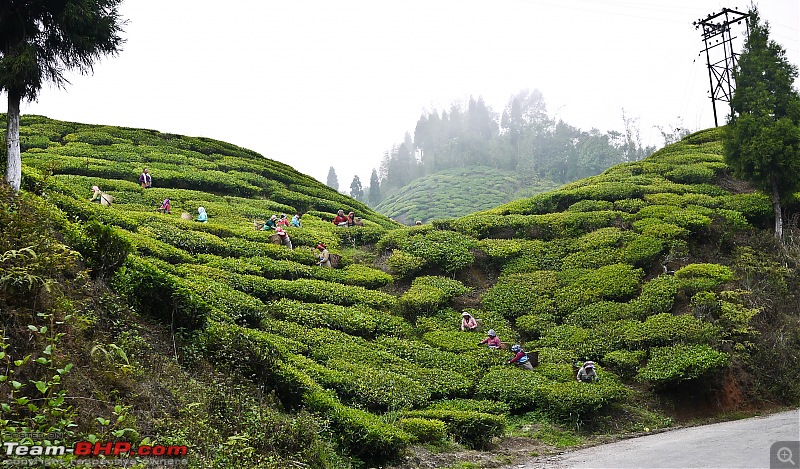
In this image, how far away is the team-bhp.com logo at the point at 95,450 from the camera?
4.95 meters

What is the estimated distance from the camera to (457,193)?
265 ft

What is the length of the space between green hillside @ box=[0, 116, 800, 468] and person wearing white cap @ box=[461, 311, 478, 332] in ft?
1.25

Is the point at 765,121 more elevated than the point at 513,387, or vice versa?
the point at 765,121

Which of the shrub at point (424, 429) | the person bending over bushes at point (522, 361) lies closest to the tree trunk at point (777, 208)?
the person bending over bushes at point (522, 361)

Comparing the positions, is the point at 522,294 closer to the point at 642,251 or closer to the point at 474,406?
the point at 642,251

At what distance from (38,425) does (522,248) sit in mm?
18531

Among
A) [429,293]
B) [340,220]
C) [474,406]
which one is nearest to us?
[474,406]

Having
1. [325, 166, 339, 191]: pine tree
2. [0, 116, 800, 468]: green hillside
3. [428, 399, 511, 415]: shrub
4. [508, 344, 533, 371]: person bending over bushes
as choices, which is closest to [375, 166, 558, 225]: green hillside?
[325, 166, 339, 191]: pine tree

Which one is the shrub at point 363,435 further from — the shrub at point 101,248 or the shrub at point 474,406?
the shrub at point 101,248

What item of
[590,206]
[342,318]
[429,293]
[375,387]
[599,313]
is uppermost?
[590,206]

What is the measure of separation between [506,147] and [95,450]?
100319 mm

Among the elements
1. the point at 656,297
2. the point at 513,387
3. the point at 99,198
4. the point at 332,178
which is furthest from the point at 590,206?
the point at 332,178

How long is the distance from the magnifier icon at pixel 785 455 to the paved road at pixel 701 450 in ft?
0.05

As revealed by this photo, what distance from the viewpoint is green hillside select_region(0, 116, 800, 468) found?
23.4 feet
